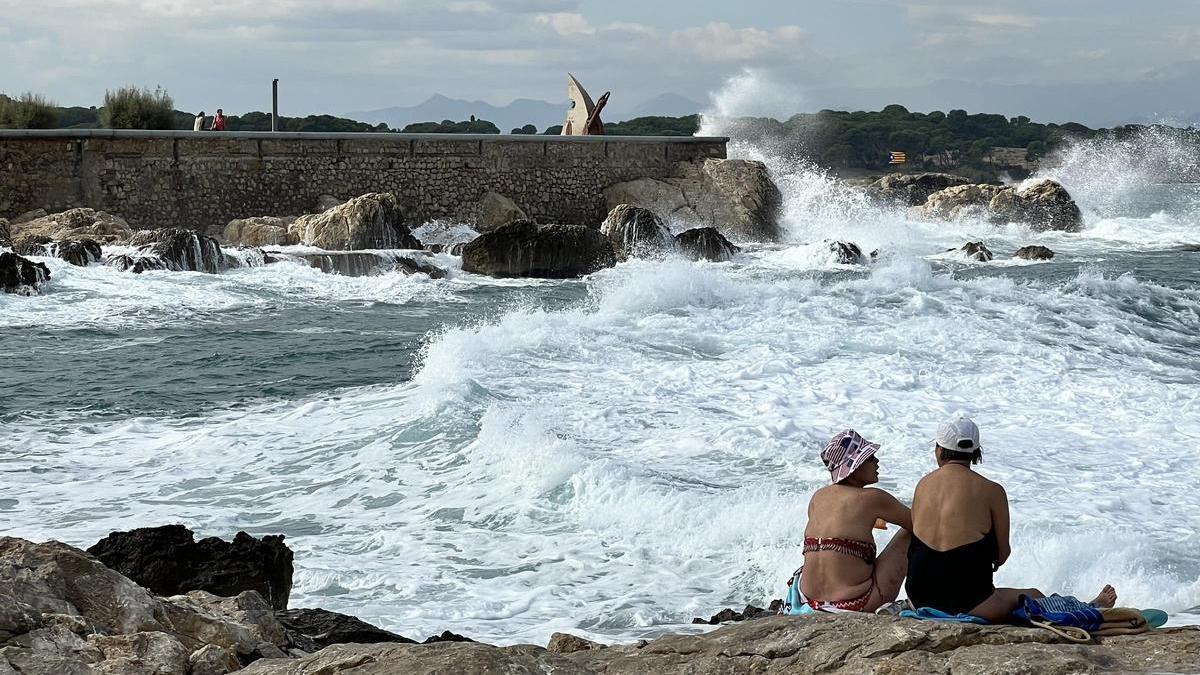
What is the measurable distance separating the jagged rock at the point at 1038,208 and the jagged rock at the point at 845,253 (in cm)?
1070

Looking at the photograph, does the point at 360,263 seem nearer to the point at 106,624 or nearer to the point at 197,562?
the point at 197,562

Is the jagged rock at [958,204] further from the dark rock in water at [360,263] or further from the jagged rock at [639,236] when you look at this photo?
the dark rock in water at [360,263]

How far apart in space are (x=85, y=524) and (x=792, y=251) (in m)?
19.4

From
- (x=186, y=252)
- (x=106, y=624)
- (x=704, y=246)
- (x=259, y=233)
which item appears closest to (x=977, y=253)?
(x=704, y=246)

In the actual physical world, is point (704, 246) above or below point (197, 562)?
above

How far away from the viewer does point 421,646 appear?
3961 millimetres

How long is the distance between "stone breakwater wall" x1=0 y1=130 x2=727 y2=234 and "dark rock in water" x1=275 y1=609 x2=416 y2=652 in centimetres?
2051

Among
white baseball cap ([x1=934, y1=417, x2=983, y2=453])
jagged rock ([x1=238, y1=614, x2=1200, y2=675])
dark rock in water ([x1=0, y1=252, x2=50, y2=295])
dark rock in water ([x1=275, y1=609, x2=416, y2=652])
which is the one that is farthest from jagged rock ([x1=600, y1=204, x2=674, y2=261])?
jagged rock ([x1=238, y1=614, x2=1200, y2=675])

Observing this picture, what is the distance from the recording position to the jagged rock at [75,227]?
2211cm

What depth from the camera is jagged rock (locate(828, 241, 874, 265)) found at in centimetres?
2494

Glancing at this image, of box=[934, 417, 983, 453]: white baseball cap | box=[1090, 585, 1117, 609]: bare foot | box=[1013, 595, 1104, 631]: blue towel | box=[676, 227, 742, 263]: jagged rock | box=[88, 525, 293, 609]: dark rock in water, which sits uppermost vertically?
box=[934, 417, 983, 453]: white baseball cap

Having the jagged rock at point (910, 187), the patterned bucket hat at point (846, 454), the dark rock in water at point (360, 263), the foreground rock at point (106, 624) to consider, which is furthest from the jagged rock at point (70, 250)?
the jagged rock at point (910, 187)

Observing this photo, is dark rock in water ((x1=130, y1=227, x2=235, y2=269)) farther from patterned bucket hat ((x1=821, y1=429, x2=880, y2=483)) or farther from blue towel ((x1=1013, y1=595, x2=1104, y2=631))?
blue towel ((x1=1013, y1=595, x2=1104, y2=631))

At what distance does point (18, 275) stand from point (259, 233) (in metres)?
6.16
